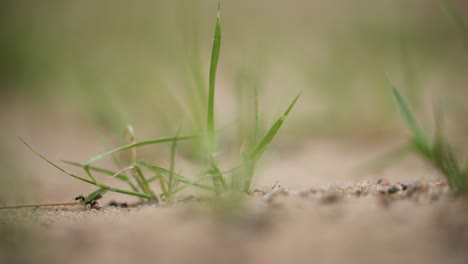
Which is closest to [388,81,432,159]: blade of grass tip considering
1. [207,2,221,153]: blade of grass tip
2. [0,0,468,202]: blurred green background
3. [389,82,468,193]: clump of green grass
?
[389,82,468,193]: clump of green grass

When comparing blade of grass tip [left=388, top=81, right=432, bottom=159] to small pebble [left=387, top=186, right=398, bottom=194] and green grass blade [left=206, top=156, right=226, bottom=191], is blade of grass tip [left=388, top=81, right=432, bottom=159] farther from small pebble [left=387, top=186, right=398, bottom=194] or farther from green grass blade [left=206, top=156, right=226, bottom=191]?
green grass blade [left=206, top=156, right=226, bottom=191]

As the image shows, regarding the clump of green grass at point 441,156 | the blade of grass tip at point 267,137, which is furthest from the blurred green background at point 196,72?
the clump of green grass at point 441,156

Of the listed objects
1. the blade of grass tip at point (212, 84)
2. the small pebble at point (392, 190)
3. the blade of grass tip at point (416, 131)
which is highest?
the blade of grass tip at point (212, 84)

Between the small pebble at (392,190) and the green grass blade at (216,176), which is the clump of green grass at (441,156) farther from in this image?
the green grass blade at (216,176)

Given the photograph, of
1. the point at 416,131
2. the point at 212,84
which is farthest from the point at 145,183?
the point at 416,131

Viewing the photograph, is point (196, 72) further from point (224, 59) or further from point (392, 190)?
point (224, 59)

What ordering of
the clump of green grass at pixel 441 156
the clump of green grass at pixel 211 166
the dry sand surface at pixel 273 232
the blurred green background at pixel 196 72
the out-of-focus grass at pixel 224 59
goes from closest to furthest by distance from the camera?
the dry sand surface at pixel 273 232 → the clump of green grass at pixel 441 156 → the clump of green grass at pixel 211 166 → the blurred green background at pixel 196 72 → the out-of-focus grass at pixel 224 59

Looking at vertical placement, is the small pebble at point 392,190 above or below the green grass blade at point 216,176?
below

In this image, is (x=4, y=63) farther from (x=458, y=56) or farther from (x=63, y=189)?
(x=458, y=56)
